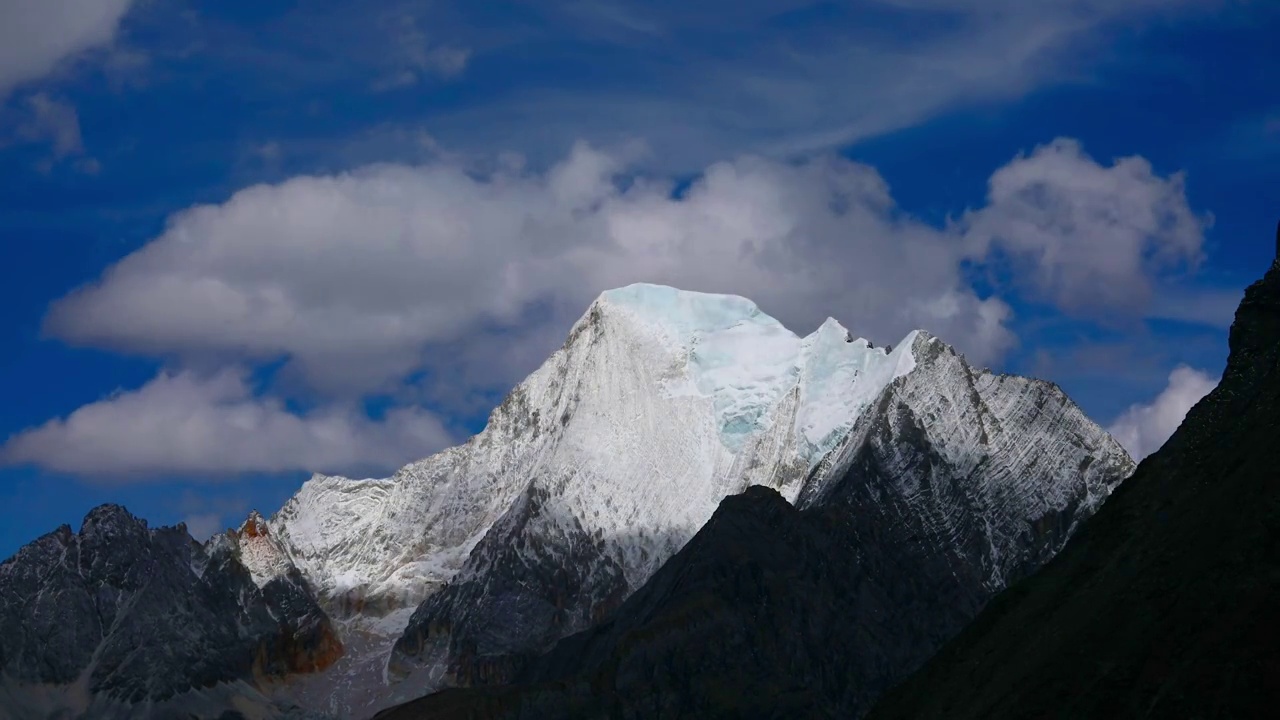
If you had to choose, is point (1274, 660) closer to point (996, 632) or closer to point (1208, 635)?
point (1208, 635)

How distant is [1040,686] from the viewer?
144250mm

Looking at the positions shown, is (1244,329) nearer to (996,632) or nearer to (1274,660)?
(996,632)

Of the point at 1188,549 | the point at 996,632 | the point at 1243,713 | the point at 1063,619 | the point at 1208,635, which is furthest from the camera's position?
the point at 996,632

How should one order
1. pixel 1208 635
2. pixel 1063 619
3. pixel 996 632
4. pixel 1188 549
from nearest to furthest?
pixel 1208 635, pixel 1188 549, pixel 1063 619, pixel 996 632

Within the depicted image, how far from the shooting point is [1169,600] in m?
136

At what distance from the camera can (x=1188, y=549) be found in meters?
140

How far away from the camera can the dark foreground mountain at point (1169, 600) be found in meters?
125

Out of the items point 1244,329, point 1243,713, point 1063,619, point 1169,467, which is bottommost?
point 1243,713

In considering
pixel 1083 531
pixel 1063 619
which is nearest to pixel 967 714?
pixel 1063 619

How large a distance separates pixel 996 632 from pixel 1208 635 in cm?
4014

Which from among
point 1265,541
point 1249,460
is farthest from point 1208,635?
point 1249,460

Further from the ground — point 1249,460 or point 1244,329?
→ point 1244,329

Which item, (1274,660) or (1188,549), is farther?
(1188,549)

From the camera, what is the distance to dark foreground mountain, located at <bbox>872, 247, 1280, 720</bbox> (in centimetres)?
12512
